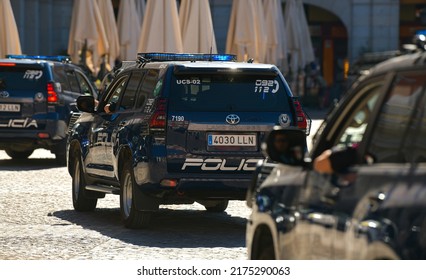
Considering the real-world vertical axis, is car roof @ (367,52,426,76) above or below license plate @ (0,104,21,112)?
above

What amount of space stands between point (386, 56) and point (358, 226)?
1367mm

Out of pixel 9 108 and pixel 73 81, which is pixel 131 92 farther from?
pixel 73 81

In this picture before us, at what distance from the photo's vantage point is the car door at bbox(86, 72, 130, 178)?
45.2 feet

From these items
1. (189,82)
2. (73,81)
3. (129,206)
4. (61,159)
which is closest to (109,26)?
(73,81)

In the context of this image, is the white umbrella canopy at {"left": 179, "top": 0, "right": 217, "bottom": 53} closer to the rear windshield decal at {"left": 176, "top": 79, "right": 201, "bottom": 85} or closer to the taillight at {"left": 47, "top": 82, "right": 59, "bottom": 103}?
the taillight at {"left": 47, "top": 82, "right": 59, "bottom": 103}

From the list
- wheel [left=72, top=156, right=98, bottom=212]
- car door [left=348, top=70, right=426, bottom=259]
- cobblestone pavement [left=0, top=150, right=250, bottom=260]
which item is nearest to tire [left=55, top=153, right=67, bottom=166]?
cobblestone pavement [left=0, top=150, right=250, bottom=260]

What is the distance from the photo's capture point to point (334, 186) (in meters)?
5.32

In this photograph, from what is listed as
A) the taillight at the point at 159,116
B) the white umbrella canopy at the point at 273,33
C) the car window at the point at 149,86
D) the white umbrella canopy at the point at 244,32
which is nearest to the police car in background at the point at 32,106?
the car window at the point at 149,86

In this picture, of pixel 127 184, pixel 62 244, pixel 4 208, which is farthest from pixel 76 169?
pixel 62 244

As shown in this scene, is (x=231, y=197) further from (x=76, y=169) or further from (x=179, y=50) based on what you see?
(x=179, y=50)

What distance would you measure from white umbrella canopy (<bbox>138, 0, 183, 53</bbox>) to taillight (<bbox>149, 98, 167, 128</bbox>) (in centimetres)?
1451

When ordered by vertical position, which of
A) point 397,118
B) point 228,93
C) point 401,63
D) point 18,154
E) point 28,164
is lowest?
point 18,154

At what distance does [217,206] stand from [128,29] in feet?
58.3

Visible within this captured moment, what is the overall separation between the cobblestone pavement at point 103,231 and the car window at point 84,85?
5864mm
